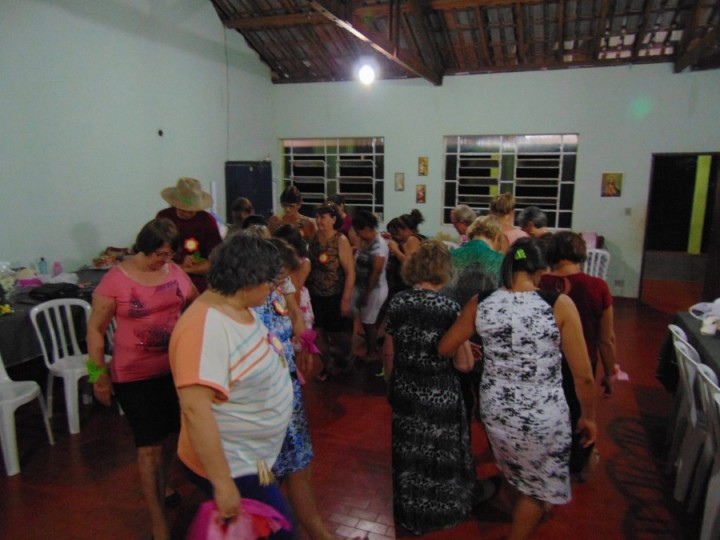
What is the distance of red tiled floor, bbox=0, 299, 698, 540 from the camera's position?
261 cm

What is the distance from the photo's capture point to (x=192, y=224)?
3639 millimetres

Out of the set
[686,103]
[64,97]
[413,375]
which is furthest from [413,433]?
[686,103]

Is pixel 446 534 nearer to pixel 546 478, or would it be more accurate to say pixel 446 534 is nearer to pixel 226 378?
pixel 546 478

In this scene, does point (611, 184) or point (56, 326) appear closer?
point (56, 326)

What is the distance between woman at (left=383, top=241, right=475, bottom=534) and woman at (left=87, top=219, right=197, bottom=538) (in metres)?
1.08

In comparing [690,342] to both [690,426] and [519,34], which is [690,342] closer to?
[690,426]

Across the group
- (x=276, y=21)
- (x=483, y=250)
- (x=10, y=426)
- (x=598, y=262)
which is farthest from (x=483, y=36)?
(x=10, y=426)

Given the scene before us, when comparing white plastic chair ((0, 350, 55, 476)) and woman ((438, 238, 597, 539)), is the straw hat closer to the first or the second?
white plastic chair ((0, 350, 55, 476))

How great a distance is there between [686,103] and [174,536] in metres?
8.39

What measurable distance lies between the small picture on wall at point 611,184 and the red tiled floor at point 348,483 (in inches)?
178

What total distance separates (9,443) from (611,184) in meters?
8.17

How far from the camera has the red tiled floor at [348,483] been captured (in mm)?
2613

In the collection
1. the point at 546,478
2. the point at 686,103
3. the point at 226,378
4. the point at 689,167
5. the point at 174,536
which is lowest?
the point at 174,536

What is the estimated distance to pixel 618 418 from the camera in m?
3.88
